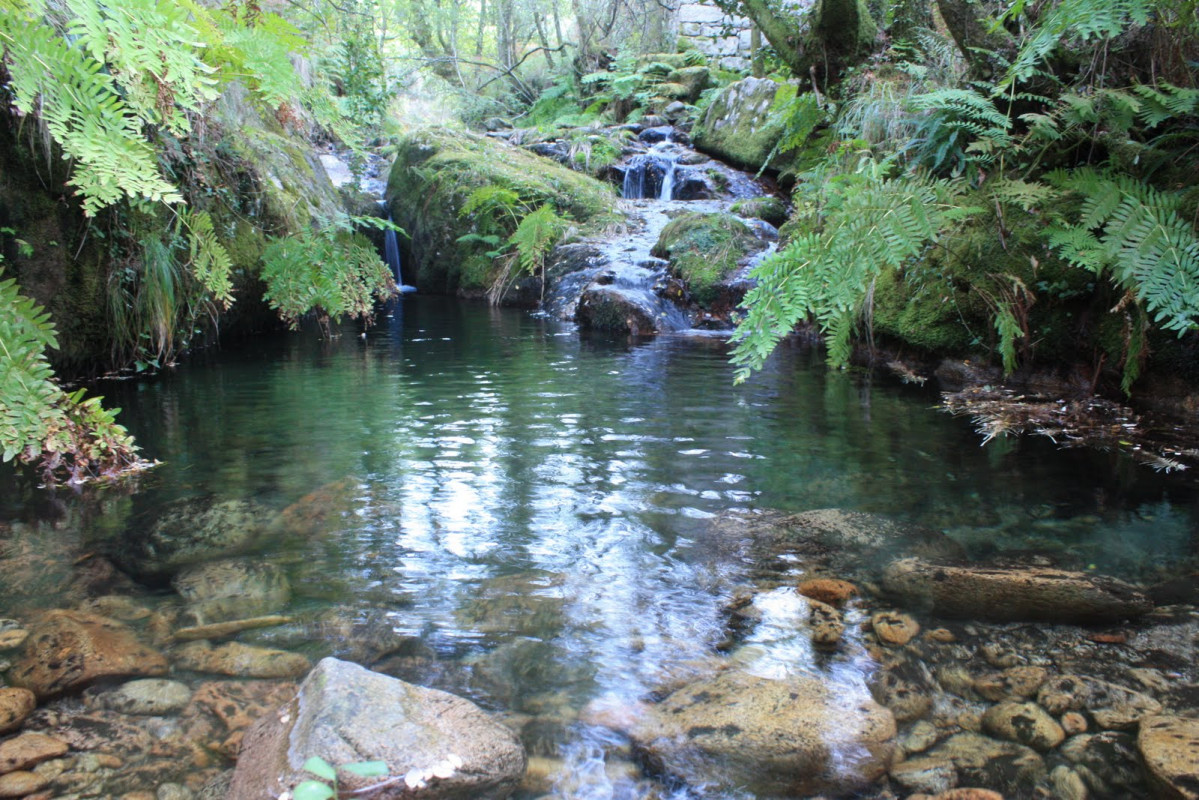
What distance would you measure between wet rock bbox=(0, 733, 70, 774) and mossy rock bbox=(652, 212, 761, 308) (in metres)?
9.37

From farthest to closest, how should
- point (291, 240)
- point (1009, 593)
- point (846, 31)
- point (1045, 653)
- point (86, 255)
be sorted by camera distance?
1. point (846, 31)
2. point (291, 240)
3. point (86, 255)
4. point (1009, 593)
5. point (1045, 653)

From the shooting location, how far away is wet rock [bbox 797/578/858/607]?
9.39ft

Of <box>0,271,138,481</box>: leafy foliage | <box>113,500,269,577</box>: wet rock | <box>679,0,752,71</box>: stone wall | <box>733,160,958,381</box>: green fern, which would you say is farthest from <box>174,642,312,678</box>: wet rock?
<box>679,0,752,71</box>: stone wall

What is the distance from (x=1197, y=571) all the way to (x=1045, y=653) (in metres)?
0.99

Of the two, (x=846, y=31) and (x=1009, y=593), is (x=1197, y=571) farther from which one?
(x=846, y=31)

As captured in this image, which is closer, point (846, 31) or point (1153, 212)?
point (1153, 212)

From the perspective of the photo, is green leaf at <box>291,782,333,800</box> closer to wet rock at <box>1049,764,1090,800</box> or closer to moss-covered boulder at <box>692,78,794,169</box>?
wet rock at <box>1049,764,1090,800</box>

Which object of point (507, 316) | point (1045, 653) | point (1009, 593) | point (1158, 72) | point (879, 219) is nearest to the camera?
point (1045, 653)

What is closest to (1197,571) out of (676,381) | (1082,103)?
(1082,103)

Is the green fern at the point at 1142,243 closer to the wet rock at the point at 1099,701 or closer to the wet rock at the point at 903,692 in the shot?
the wet rock at the point at 1099,701

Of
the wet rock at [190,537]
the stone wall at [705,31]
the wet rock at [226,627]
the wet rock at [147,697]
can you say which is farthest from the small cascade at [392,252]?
the wet rock at [147,697]

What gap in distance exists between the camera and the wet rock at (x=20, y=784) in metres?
1.88

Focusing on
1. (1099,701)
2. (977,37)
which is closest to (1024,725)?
(1099,701)

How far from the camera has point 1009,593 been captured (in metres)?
2.72
